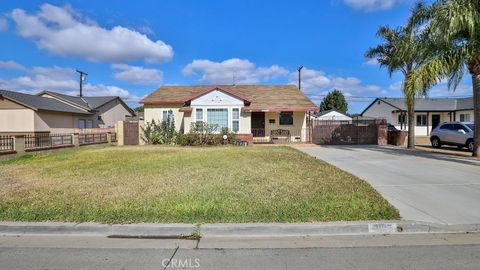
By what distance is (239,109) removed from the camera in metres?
22.9

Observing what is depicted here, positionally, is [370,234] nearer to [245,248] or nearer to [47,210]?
[245,248]

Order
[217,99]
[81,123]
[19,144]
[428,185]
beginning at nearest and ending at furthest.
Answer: [428,185], [19,144], [217,99], [81,123]

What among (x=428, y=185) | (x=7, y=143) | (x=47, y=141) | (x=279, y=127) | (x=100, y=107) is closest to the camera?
(x=428, y=185)

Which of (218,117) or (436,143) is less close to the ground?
(218,117)

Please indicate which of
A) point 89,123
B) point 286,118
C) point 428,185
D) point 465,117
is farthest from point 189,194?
point 465,117

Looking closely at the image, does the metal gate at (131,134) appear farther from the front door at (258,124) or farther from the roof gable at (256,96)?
the front door at (258,124)

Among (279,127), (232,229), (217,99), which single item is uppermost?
(217,99)

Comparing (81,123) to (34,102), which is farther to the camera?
(81,123)

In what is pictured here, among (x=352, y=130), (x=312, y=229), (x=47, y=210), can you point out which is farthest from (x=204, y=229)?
(x=352, y=130)

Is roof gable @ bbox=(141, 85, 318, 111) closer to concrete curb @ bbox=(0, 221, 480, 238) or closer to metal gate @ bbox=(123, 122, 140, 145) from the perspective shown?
metal gate @ bbox=(123, 122, 140, 145)

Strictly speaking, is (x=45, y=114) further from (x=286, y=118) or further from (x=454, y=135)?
(x=454, y=135)

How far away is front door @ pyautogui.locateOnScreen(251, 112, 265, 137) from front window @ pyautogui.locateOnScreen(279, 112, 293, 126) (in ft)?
4.45

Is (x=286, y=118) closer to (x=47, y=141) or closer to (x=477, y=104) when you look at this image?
(x=477, y=104)

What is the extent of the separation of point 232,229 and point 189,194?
84.3 inches
